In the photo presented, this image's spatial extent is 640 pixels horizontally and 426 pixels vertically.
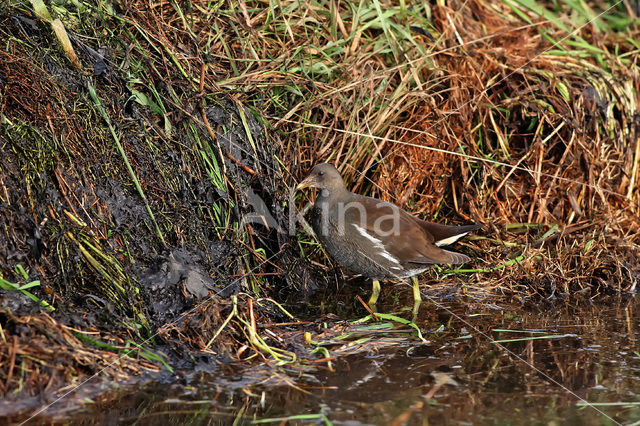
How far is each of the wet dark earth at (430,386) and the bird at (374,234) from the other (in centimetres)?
60

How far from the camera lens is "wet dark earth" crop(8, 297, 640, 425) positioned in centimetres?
267

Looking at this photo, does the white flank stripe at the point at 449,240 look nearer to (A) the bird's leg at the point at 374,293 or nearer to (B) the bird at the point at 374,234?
(B) the bird at the point at 374,234

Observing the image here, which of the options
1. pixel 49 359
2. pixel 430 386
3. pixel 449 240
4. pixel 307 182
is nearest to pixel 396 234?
pixel 449 240

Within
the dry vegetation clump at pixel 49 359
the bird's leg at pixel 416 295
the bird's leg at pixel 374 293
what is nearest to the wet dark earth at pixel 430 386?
the dry vegetation clump at pixel 49 359

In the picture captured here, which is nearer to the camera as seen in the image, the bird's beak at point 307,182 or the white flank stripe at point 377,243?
the white flank stripe at point 377,243

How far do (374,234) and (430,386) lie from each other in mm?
1473

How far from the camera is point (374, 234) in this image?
14.2ft

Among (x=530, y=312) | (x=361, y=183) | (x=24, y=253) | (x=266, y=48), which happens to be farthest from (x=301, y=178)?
(x=24, y=253)

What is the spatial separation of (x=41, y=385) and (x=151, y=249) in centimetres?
104

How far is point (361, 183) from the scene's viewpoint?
4.93 metres

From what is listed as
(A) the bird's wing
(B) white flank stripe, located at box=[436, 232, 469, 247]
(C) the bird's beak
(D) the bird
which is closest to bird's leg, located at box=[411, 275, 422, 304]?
(D) the bird

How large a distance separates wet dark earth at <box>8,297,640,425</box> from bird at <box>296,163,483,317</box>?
600mm

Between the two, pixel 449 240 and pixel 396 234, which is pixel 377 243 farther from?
pixel 449 240

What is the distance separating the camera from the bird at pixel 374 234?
429 cm
